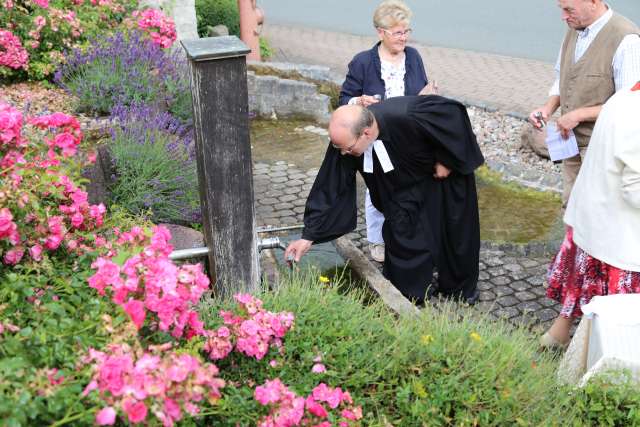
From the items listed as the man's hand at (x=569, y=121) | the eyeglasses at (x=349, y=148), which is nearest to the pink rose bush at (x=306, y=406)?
the eyeglasses at (x=349, y=148)

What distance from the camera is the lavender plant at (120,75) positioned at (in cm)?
584

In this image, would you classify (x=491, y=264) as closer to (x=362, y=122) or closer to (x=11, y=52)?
(x=362, y=122)

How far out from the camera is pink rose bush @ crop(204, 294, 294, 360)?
2541mm

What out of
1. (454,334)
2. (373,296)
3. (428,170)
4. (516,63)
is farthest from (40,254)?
(516,63)

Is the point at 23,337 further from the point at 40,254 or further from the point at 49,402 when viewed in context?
the point at 40,254

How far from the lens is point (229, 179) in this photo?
136 inches

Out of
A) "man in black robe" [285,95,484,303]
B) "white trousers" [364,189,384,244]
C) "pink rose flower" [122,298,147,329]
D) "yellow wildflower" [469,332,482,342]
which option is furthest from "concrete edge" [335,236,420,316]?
"pink rose flower" [122,298,147,329]

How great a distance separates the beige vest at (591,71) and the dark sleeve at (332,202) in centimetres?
146

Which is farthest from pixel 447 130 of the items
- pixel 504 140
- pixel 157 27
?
pixel 157 27

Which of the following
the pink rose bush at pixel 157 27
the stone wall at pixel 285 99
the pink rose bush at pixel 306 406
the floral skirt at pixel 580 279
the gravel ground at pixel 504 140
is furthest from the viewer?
the stone wall at pixel 285 99

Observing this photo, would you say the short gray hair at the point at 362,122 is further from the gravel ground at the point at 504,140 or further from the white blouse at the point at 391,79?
the gravel ground at the point at 504,140

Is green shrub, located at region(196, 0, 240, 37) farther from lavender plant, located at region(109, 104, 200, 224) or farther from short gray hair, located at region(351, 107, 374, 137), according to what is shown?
short gray hair, located at region(351, 107, 374, 137)

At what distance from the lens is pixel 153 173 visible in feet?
16.0

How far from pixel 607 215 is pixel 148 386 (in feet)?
8.75
